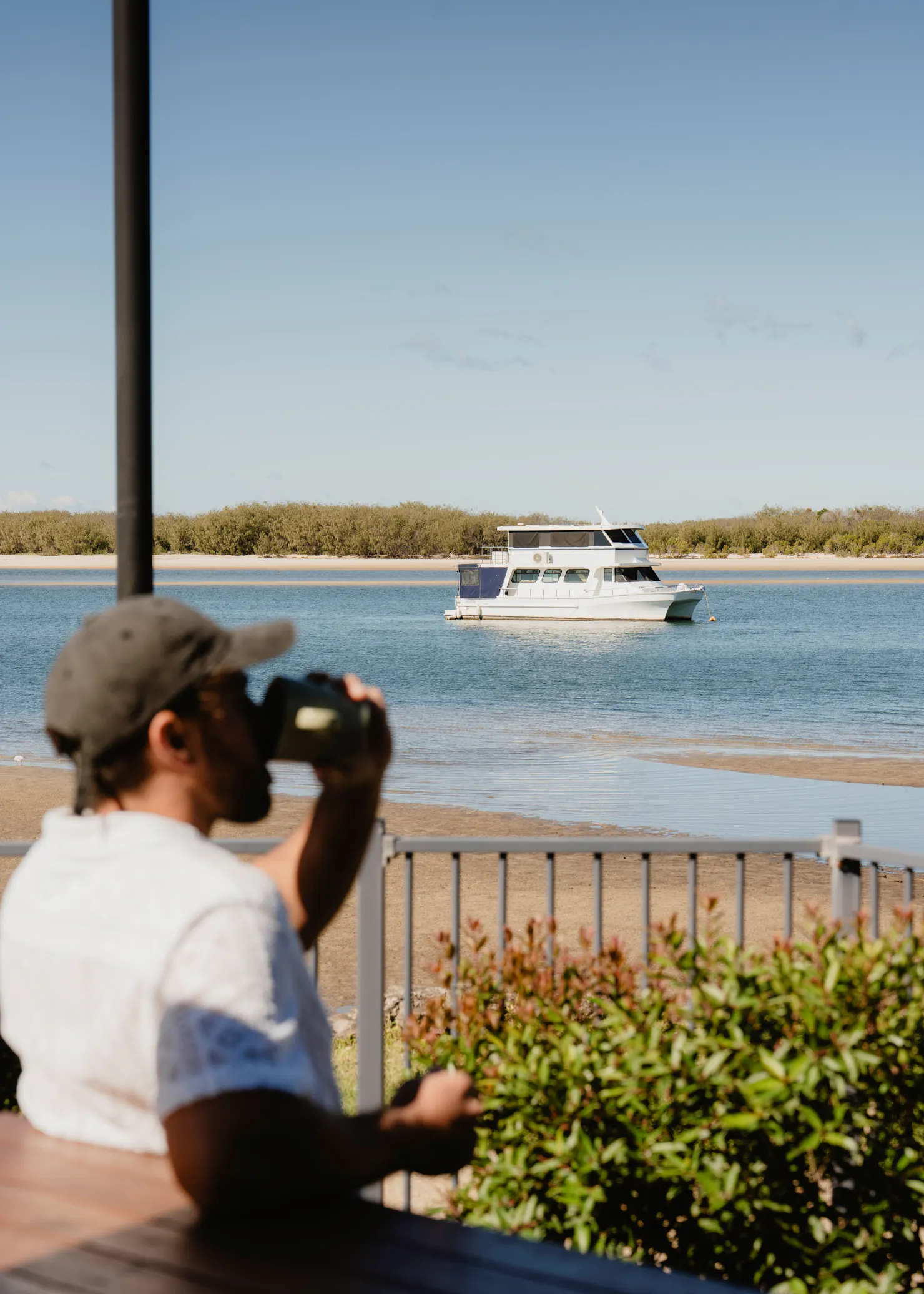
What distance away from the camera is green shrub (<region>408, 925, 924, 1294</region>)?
9.01 feet

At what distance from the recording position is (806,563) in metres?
157

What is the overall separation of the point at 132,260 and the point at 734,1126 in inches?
98.3

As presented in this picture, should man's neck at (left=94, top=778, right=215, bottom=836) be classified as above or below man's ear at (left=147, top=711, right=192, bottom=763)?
below

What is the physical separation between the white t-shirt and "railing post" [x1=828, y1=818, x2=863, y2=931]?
7.57 ft

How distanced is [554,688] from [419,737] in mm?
12600

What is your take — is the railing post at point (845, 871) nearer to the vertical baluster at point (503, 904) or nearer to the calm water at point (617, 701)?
the vertical baluster at point (503, 904)

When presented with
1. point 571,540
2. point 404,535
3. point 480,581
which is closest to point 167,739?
point 571,540

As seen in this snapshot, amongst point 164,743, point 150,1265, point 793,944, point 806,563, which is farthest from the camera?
point 806,563

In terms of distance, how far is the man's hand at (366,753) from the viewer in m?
2.13

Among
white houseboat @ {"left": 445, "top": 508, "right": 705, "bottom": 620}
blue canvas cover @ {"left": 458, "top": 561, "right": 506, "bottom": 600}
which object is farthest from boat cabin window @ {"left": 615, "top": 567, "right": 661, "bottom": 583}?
blue canvas cover @ {"left": 458, "top": 561, "right": 506, "bottom": 600}

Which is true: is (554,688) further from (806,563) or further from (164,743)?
(806,563)

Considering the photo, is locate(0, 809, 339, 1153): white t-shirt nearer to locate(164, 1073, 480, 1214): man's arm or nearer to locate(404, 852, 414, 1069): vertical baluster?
locate(164, 1073, 480, 1214): man's arm

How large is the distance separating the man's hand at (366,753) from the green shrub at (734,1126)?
102 cm

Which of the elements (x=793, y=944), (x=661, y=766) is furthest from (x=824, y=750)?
(x=793, y=944)
